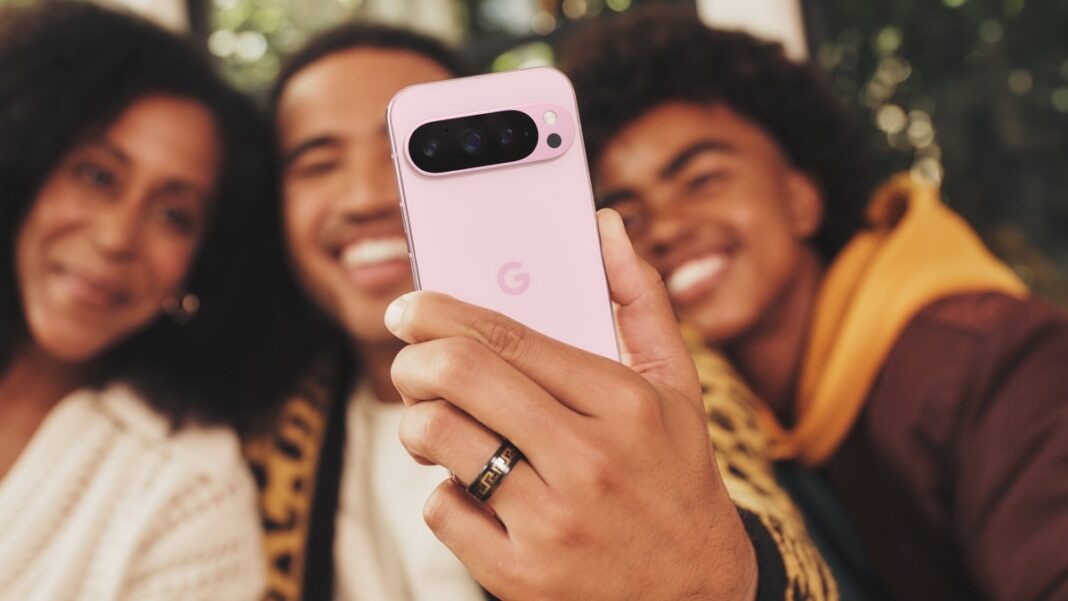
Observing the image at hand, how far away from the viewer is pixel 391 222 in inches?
43.3

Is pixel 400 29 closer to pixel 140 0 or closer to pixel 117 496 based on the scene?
pixel 117 496

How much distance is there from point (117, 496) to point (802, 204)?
1.10 m

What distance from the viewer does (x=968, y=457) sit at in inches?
33.2

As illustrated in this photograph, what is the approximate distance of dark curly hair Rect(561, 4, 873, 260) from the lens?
1.25 meters

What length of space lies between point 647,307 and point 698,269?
0.67 meters

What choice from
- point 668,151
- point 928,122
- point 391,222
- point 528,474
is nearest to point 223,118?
point 391,222

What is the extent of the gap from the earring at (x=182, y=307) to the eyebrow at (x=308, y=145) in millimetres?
278

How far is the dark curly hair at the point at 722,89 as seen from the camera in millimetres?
1245

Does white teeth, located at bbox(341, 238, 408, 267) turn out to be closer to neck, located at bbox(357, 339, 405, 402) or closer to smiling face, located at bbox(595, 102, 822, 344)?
neck, located at bbox(357, 339, 405, 402)

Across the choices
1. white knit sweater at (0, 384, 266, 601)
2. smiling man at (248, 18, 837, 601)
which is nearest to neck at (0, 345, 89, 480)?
white knit sweater at (0, 384, 266, 601)

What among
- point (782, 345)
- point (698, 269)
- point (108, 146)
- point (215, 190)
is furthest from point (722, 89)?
point (108, 146)

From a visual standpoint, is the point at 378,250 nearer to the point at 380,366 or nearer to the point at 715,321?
the point at 380,366

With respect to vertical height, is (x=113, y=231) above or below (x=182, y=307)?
above

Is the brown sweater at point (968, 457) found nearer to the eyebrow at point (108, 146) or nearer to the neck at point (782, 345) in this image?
the neck at point (782, 345)
